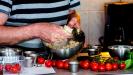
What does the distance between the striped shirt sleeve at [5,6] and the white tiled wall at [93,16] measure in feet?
4.46

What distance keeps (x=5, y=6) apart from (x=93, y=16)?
144 centimetres

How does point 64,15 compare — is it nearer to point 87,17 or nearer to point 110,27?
point 110,27

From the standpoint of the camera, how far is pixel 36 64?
1.39 meters

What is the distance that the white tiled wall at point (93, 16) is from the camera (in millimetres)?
2834

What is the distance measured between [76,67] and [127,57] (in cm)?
27

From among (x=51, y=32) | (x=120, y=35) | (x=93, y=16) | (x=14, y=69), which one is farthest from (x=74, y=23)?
(x=93, y=16)

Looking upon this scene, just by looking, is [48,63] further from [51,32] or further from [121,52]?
[121,52]

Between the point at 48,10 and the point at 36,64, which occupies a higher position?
the point at 48,10

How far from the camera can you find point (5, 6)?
1.51 meters

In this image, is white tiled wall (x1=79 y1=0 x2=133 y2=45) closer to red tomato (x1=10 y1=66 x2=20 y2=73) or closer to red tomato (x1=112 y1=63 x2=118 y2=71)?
red tomato (x1=112 y1=63 x2=118 y2=71)

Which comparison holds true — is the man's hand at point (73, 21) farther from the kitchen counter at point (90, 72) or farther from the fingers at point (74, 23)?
the kitchen counter at point (90, 72)

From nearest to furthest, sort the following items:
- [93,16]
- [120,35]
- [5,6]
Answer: [5,6], [120,35], [93,16]

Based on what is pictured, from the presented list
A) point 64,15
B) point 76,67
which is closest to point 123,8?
point 64,15

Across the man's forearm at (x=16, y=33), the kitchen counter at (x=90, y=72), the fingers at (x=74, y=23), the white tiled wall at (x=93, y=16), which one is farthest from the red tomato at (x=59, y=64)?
the white tiled wall at (x=93, y=16)
